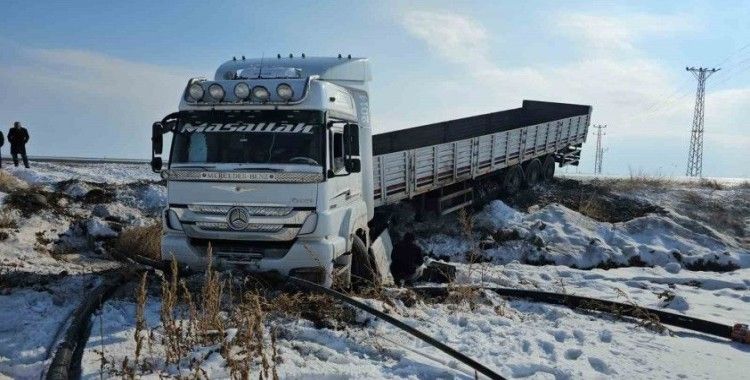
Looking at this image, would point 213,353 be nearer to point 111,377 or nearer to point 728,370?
point 111,377

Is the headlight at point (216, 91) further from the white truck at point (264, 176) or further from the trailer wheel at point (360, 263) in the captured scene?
the trailer wheel at point (360, 263)

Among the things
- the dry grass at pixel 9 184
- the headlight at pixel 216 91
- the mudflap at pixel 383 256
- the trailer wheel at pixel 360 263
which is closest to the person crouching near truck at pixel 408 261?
the mudflap at pixel 383 256

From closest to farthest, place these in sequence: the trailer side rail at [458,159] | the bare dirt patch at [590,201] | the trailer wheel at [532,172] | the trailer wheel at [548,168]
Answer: the trailer side rail at [458,159] < the bare dirt patch at [590,201] < the trailer wheel at [532,172] < the trailer wheel at [548,168]

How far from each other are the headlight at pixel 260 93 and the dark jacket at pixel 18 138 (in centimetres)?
1473

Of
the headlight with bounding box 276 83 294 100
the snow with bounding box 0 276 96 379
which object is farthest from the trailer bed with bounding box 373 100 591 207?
the snow with bounding box 0 276 96 379

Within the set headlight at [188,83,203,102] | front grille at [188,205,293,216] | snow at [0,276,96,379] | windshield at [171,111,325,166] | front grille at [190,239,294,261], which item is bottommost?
snow at [0,276,96,379]

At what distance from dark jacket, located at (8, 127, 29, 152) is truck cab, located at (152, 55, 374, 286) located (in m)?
13.7

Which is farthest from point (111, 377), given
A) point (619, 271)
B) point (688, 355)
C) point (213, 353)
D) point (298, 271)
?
point (619, 271)

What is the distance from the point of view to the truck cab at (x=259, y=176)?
693 centimetres

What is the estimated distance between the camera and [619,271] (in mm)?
11570

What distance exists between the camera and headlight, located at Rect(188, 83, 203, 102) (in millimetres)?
7297

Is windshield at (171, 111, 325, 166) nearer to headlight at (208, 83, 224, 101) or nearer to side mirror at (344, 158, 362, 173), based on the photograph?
headlight at (208, 83, 224, 101)

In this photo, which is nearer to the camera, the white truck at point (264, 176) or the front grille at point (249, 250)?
the white truck at point (264, 176)

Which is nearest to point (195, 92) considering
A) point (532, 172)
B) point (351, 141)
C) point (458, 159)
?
point (351, 141)
